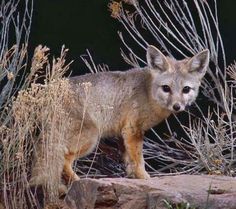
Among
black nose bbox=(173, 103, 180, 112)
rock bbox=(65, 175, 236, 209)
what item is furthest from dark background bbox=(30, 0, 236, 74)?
rock bbox=(65, 175, 236, 209)

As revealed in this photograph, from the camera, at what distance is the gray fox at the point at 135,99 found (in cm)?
805

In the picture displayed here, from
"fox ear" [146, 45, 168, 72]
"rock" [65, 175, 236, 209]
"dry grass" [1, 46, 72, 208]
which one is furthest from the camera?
"fox ear" [146, 45, 168, 72]

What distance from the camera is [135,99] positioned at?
331 inches

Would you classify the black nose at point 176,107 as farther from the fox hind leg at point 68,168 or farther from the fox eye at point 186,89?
the fox hind leg at point 68,168

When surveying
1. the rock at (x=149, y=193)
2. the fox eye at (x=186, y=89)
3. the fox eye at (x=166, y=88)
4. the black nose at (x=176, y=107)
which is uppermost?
the fox eye at (x=166, y=88)

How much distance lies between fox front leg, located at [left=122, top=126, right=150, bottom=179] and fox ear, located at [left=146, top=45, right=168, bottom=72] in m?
0.58

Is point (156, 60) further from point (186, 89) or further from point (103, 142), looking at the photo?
point (103, 142)

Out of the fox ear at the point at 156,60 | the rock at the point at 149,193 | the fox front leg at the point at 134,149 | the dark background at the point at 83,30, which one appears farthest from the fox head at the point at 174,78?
the dark background at the point at 83,30

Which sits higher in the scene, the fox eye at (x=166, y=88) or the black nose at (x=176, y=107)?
the fox eye at (x=166, y=88)

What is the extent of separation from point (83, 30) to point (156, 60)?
1501 millimetres

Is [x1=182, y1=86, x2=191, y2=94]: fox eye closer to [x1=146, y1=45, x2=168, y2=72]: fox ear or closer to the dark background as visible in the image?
[x1=146, y1=45, x2=168, y2=72]: fox ear

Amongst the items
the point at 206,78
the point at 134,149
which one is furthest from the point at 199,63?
the point at 206,78

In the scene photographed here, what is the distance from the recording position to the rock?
6832 millimetres

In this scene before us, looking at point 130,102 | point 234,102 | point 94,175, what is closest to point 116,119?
point 130,102
